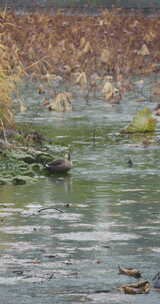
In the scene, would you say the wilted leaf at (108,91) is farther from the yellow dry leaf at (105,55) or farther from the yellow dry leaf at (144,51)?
the yellow dry leaf at (144,51)

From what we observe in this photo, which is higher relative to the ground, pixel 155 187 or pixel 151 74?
pixel 155 187

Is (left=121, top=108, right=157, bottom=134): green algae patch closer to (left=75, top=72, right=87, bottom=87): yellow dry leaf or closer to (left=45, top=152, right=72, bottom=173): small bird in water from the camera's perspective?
(left=45, top=152, right=72, bottom=173): small bird in water

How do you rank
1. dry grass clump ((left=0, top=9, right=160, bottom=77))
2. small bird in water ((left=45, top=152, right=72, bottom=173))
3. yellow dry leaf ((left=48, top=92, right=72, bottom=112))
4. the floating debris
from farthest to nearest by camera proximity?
dry grass clump ((left=0, top=9, right=160, bottom=77)) → yellow dry leaf ((left=48, top=92, right=72, bottom=112)) → small bird in water ((left=45, top=152, right=72, bottom=173)) → the floating debris

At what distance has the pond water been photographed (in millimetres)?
7223

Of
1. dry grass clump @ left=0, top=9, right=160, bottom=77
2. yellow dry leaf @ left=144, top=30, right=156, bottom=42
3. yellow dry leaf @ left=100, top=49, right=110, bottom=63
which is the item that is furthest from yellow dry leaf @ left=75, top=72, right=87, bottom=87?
yellow dry leaf @ left=144, top=30, right=156, bottom=42

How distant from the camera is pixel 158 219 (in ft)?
31.3

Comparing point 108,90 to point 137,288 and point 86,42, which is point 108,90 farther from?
point 137,288

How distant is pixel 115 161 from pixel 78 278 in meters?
5.91

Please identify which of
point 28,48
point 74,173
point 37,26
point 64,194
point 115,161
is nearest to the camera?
point 64,194

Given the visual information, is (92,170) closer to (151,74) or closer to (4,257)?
(4,257)

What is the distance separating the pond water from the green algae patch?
74 centimetres

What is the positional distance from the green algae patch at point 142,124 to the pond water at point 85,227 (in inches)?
29.2

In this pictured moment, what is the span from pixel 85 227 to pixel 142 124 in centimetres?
717

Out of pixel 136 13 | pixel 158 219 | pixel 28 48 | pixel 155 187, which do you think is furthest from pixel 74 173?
pixel 136 13
